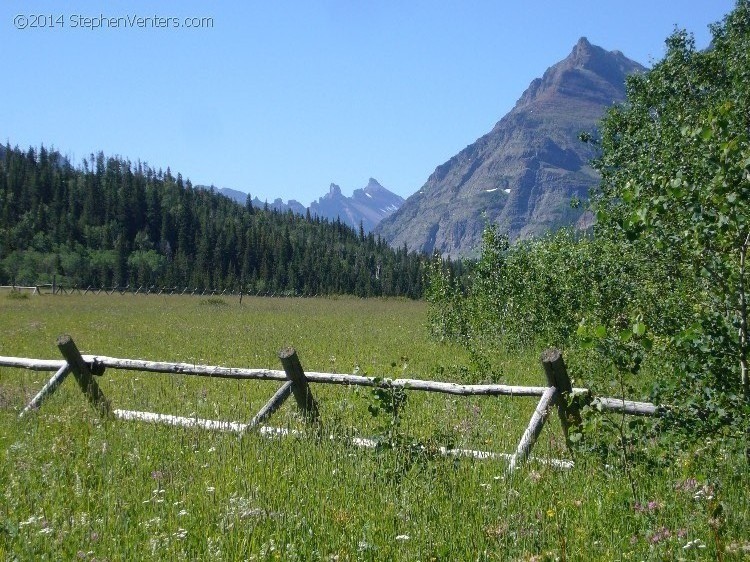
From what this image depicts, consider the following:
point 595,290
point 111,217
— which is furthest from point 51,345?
point 111,217

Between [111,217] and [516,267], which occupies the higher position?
[111,217]

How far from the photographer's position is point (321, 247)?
180000mm

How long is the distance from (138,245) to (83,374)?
15201 cm

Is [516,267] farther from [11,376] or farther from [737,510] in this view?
[737,510]

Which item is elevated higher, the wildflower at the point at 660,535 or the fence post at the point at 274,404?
the fence post at the point at 274,404

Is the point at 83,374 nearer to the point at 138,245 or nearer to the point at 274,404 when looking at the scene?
the point at 274,404

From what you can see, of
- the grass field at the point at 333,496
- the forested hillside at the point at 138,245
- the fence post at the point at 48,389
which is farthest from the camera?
the forested hillside at the point at 138,245

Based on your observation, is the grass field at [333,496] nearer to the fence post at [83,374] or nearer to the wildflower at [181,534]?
the wildflower at [181,534]

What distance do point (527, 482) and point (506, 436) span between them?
1.68m

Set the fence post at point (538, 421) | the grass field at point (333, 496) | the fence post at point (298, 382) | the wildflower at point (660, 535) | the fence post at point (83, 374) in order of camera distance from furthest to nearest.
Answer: the fence post at point (83, 374)
the fence post at point (298, 382)
the fence post at point (538, 421)
the grass field at point (333, 496)
the wildflower at point (660, 535)

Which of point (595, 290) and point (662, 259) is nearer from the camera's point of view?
point (662, 259)

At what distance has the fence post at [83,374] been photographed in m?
9.18

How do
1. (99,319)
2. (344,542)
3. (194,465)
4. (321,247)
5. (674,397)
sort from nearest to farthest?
1. (344,542)
2. (674,397)
3. (194,465)
4. (99,319)
5. (321,247)

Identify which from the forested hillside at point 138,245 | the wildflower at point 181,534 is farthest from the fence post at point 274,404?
the forested hillside at point 138,245
